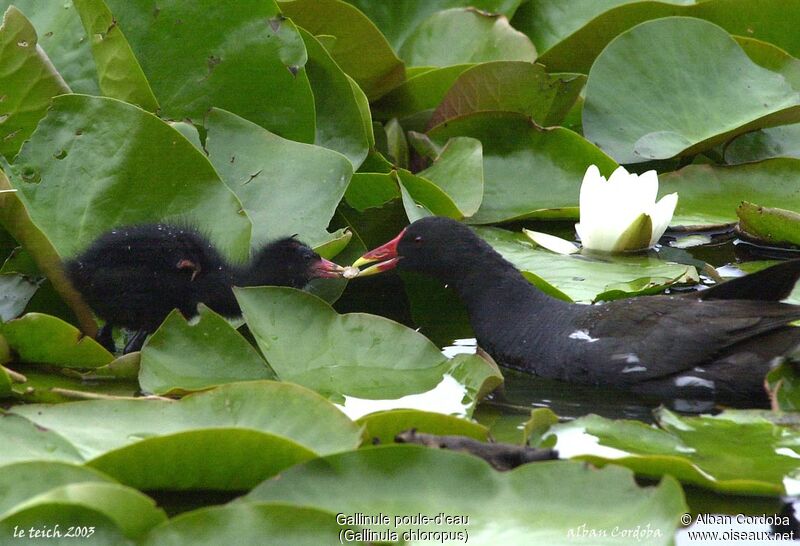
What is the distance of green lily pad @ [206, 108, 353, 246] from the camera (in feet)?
13.6

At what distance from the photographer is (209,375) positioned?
3.34 meters

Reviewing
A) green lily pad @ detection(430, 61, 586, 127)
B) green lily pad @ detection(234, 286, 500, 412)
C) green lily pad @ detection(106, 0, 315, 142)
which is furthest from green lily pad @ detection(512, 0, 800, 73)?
green lily pad @ detection(234, 286, 500, 412)

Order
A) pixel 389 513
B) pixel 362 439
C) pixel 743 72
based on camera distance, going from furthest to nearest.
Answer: pixel 743 72 → pixel 362 439 → pixel 389 513

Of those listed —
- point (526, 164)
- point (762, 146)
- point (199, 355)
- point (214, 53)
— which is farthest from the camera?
point (762, 146)

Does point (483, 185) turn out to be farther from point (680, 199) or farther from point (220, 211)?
point (220, 211)

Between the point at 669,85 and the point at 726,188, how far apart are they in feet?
1.71

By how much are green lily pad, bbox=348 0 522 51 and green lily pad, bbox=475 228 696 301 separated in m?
1.44

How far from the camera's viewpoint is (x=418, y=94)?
5375 mm

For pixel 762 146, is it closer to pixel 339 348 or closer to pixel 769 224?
pixel 769 224

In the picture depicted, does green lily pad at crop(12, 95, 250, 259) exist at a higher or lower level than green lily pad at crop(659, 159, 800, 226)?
higher

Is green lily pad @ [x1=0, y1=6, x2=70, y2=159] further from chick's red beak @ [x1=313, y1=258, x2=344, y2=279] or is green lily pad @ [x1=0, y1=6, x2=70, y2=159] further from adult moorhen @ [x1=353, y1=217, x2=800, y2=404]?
adult moorhen @ [x1=353, y1=217, x2=800, y2=404]

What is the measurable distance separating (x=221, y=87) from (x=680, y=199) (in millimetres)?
1940

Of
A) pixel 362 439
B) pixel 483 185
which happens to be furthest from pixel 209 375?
pixel 483 185

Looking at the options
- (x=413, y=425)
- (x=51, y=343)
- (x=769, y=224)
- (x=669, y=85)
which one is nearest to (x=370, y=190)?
(x=669, y=85)
